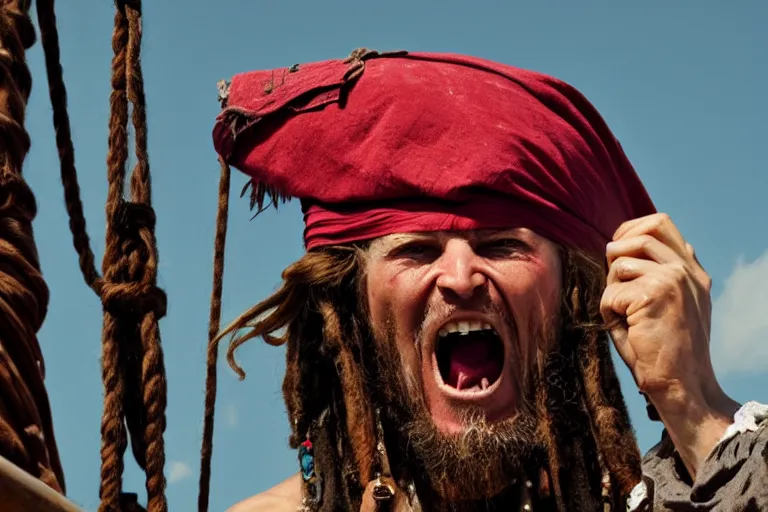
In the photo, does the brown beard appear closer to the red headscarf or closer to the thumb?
the red headscarf

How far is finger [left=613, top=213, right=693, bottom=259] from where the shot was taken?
3287 mm

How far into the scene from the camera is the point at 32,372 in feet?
8.39

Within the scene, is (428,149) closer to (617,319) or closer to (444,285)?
(444,285)

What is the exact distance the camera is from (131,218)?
2.38 metres

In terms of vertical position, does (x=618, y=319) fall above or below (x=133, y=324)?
below

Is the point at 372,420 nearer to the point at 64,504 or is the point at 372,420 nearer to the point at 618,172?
the point at 618,172

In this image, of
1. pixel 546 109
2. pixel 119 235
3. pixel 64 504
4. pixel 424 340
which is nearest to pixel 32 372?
pixel 119 235

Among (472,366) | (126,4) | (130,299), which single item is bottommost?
(472,366)

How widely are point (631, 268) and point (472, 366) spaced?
22.8 inches

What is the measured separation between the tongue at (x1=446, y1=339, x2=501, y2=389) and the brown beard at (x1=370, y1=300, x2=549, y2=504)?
7 centimetres

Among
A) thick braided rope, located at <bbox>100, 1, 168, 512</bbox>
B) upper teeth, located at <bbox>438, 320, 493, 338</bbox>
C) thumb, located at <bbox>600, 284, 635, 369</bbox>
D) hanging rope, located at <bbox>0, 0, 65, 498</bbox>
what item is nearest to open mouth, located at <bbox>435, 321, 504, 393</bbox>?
upper teeth, located at <bbox>438, 320, 493, 338</bbox>

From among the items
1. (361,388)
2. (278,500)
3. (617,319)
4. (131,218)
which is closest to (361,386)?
(361,388)

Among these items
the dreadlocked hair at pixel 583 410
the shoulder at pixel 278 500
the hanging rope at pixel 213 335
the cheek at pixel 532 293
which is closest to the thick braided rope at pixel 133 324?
the hanging rope at pixel 213 335

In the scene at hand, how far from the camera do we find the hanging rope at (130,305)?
2.28 m
